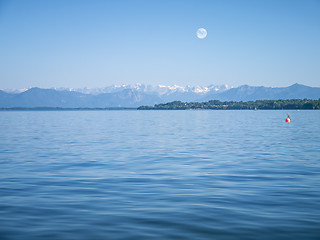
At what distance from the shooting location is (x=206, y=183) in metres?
16.6

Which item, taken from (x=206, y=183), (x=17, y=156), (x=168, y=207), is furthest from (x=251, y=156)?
(x=17, y=156)

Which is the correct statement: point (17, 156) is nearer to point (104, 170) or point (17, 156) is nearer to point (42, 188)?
point (104, 170)

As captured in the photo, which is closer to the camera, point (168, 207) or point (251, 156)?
point (168, 207)

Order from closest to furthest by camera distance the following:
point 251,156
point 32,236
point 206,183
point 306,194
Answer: point 32,236, point 306,194, point 206,183, point 251,156

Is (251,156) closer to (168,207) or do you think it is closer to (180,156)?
(180,156)

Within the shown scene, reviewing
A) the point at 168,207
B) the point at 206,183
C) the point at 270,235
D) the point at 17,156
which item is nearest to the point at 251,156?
the point at 206,183

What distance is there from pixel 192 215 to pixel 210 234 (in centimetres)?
172

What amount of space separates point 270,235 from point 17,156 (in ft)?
74.8

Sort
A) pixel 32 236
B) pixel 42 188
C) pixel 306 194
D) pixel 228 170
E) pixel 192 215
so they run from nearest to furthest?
pixel 32 236
pixel 192 215
pixel 306 194
pixel 42 188
pixel 228 170

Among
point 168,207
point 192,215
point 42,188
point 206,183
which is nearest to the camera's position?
point 192,215

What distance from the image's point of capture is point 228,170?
2031 centimetres

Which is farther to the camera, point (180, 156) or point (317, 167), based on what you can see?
point (180, 156)

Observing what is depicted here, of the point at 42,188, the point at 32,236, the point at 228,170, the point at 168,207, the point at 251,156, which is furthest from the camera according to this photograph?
the point at 251,156

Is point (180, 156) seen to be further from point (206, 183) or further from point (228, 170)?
point (206, 183)
